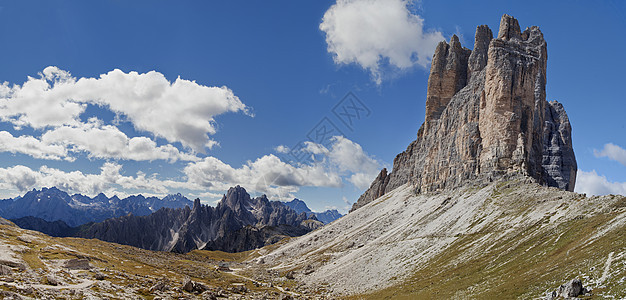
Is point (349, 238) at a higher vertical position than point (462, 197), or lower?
lower

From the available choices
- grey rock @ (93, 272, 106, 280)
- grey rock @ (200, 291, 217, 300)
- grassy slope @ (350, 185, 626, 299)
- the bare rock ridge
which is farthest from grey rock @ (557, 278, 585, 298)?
the bare rock ridge

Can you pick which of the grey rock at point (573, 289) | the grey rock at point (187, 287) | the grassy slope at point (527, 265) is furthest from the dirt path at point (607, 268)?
the grey rock at point (187, 287)

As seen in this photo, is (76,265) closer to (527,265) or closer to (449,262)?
(449,262)

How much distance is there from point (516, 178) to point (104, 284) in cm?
11438

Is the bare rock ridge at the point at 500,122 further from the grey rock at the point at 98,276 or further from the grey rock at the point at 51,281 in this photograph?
the grey rock at the point at 51,281

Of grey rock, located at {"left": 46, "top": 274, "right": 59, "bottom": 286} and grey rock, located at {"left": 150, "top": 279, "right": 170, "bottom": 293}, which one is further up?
grey rock, located at {"left": 150, "top": 279, "right": 170, "bottom": 293}

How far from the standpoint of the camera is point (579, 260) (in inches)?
1569

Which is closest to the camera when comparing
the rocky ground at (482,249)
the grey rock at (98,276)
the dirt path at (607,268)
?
the dirt path at (607,268)

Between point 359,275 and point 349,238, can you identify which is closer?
point 359,275

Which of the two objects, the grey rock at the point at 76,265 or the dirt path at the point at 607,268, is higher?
the dirt path at the point at 607,268

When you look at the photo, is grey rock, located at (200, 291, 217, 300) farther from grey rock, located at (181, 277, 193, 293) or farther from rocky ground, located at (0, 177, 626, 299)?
grey rock, located at (181, 277, 193, 293)

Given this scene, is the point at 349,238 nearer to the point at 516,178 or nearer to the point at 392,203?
the point at 392,203

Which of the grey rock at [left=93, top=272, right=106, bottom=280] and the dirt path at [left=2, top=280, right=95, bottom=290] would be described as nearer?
the dirt path at [left=2, top=280, right=95, bottom=290]

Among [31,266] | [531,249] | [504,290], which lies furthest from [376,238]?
[31,266]
